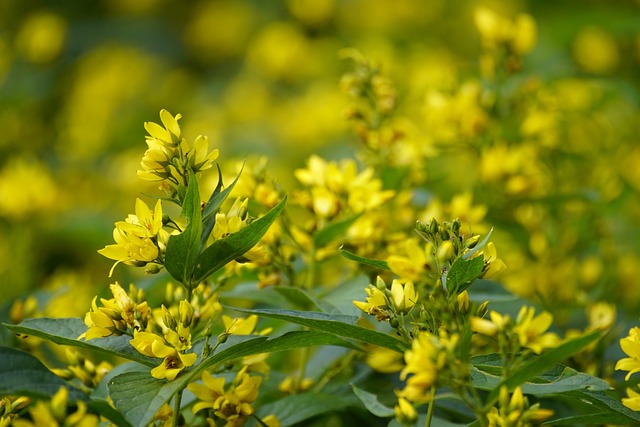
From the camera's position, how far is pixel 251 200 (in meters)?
1.23

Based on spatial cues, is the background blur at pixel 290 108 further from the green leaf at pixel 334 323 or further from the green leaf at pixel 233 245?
the green leaf at pixel 334 323

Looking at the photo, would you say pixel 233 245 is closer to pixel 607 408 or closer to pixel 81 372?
pixel 81 372

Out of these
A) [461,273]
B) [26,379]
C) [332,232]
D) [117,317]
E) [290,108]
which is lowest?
[26,379]

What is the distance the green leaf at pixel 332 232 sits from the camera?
114cm

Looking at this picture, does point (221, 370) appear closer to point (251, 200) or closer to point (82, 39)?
point (251, 200)

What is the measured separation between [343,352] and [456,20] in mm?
3020

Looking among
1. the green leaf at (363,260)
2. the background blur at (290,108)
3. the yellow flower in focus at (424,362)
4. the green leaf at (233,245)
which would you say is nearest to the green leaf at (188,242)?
the green leaf at (233,245)

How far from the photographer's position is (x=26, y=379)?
0.83 metres

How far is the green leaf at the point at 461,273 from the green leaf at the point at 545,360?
120mm

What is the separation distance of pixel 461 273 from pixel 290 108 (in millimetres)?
2536

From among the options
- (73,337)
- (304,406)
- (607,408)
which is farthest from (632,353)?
(73,337)

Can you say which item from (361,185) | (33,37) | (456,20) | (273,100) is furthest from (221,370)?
(456,20)

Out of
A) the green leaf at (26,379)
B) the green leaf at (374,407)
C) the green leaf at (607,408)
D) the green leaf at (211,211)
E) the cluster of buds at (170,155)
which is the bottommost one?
the green leaf at (26,379)

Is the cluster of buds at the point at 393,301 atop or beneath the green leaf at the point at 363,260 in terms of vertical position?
beneath
